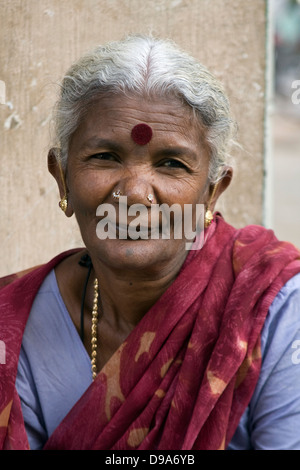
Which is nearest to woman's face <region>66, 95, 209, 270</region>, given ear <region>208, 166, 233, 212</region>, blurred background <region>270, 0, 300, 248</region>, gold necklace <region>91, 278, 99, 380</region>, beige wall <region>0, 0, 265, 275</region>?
ear <region>208, 166, 233, 212</region>

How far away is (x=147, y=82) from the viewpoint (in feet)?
6.52

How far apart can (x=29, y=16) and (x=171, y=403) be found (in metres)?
1.63

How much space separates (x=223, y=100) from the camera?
211 cm

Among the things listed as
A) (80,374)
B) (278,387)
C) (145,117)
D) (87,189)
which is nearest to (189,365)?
(278,387)

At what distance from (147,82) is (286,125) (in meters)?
12.1

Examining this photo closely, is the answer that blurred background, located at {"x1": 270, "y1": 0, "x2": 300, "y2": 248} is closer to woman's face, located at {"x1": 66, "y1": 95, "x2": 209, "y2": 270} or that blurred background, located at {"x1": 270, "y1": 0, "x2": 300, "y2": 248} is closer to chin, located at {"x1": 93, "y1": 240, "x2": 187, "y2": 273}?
woman's face, located at {"x1": 66, "y1": 95, "x2": 209, "y2": 270}

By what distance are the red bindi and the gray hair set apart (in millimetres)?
99

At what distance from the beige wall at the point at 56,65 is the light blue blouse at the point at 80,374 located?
1.97 feet

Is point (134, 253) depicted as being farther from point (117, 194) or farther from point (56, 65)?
point (56, 65)

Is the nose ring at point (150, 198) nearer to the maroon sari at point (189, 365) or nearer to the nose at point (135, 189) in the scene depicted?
the nose at point (135, 189)

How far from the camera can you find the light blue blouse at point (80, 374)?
76.0 inches

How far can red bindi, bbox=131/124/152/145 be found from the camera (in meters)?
1.98
